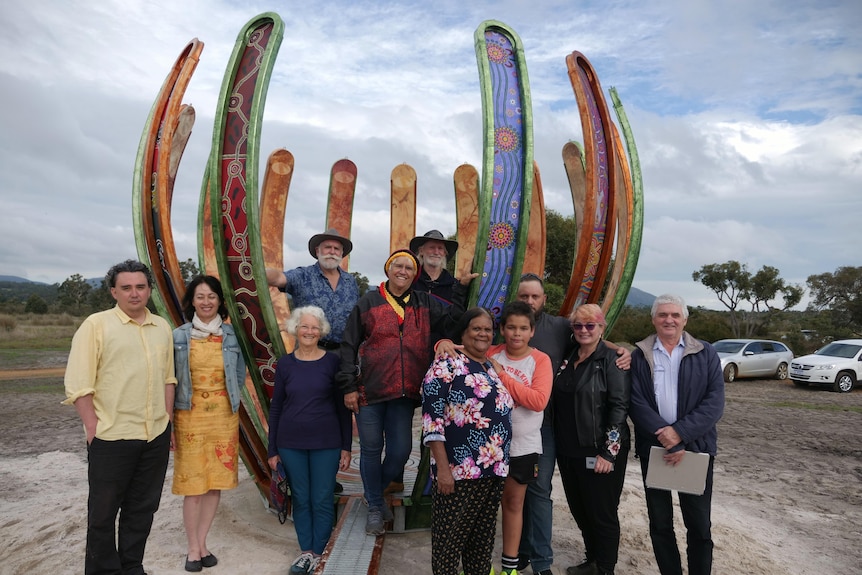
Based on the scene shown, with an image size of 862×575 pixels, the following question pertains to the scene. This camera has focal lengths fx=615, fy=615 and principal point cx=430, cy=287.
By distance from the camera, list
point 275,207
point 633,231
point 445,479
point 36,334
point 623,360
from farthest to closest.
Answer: point 36,334 < point 275,207 < point 633,231 < point 623,360 < point 445,479

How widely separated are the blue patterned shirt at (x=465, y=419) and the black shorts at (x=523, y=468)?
0.21 meters

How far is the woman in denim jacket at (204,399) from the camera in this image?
150 inches

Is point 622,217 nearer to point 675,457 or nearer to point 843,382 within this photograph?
point 675,457

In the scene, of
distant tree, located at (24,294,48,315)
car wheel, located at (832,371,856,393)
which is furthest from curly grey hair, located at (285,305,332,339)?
distant tree, located at (24,294,48,315)

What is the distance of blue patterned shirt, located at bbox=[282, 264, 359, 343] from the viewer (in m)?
4.43

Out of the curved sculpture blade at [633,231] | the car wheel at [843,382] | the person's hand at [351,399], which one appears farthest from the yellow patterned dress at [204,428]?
the car wheel at [843,382]

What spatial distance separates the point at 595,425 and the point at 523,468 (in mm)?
519

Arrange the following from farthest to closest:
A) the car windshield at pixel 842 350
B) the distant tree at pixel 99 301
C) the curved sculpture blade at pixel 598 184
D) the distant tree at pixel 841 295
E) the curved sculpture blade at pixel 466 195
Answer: the distant tree at pixel 99 301, the distant tree at pixel 841 295, the car windshield at pixel 842 350, the curved sculpture blade at pixel 466 195, the curved sculpture blade at pixel 598 184

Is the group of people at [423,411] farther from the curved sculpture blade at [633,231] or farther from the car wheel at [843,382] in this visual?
the car wheel at [843,382]

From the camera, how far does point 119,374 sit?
11.1ft

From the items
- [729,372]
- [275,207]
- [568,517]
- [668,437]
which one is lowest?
[568,517]

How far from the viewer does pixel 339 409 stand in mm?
3893

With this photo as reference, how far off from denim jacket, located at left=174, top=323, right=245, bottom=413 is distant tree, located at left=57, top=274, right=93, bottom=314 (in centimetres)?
4164

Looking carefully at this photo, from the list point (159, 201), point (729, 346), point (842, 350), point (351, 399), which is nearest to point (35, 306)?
point (729, 346)
